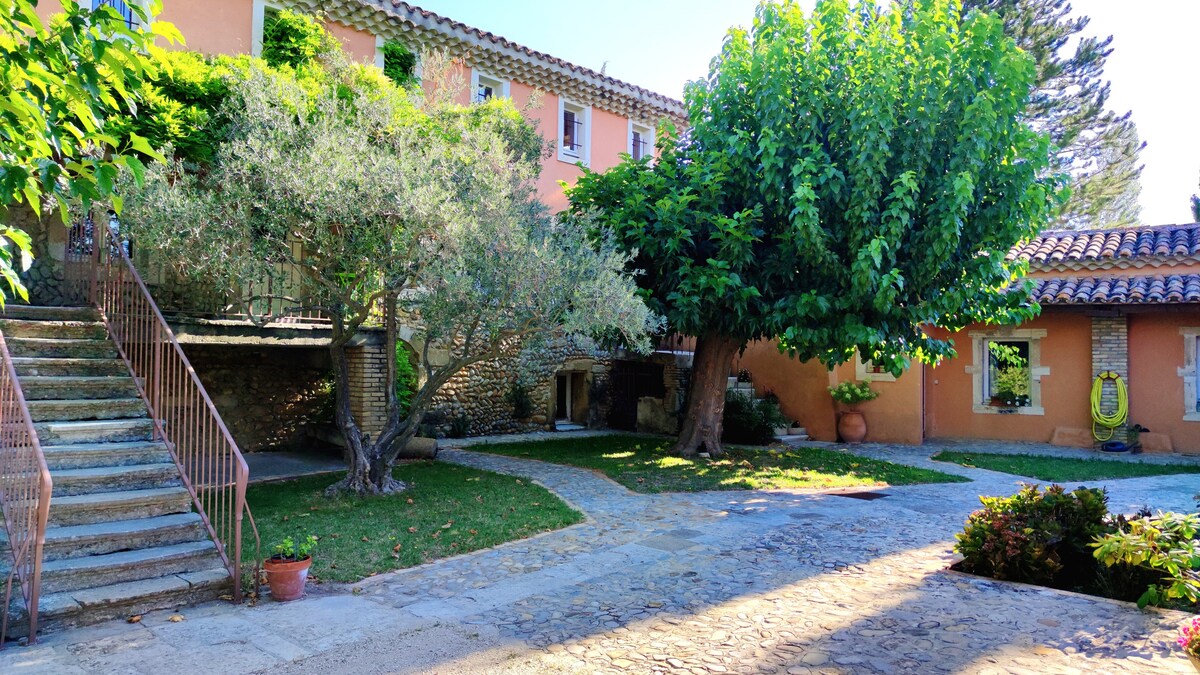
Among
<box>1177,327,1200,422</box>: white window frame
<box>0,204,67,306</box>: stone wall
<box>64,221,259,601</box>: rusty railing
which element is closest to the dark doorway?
<box>1177,327,1200,422</box>: white window frame

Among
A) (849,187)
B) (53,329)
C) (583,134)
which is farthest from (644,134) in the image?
(53,329)

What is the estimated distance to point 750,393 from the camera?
1666 cm

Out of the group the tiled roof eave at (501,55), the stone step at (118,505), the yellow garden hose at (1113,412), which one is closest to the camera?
the stone step at (118,505)

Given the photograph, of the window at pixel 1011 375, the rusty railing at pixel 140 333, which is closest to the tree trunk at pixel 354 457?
the rusty railing at pixel 140 333

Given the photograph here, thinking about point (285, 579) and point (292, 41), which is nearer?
point (285, 579)

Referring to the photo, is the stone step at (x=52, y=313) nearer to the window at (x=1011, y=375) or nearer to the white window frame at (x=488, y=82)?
the white window frame at (x=488, y=82)

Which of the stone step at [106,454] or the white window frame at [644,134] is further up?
the white window frame at [644,134]

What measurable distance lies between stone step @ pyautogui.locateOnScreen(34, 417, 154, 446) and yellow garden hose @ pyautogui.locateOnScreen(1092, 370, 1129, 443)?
50.8 feet

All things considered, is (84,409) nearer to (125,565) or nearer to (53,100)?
(125,565)

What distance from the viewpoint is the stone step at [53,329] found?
7.22m

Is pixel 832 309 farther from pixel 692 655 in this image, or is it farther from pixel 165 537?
pixel 165 537

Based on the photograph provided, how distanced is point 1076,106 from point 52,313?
27.3 m

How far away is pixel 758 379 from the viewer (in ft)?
57.9

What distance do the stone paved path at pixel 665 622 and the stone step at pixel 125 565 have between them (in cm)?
46
